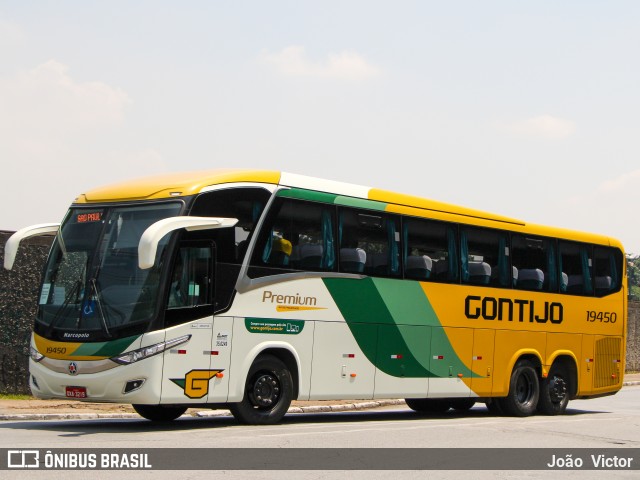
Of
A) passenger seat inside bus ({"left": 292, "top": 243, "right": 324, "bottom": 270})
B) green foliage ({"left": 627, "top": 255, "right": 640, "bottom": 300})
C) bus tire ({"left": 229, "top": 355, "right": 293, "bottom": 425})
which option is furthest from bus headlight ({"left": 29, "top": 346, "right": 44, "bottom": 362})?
green foliage ({"left": 627, "top": 255, "right": 640, "bottom": 300})

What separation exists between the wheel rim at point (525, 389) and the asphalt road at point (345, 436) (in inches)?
39.0

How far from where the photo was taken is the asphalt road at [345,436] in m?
10.9

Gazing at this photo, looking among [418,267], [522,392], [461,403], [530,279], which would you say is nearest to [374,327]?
[418,267]

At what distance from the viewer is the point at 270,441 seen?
43.5ft

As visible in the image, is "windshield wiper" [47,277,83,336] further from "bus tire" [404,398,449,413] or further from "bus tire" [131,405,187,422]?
"bus tire" [404,398,449,413]

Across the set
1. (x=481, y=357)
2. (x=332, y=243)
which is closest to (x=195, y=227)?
(x=332, y=243)

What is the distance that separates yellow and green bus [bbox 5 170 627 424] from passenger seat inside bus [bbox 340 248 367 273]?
0.03 metres

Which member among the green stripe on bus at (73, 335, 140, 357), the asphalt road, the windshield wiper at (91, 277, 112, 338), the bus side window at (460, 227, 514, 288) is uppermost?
the bus side window at (460, 227, 514, 288)

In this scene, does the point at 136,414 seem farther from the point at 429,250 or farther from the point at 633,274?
the point at 633,274

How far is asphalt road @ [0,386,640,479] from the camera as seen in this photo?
10.9 meters

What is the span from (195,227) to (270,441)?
3.28 metres

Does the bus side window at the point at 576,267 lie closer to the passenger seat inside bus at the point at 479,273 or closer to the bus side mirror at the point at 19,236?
the passenger seat inside bus at the point at 479,273

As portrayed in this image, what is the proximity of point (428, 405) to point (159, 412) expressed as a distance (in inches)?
278

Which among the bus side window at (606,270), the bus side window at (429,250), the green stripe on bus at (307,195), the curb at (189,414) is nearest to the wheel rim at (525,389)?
the bus side window at (606,270)
